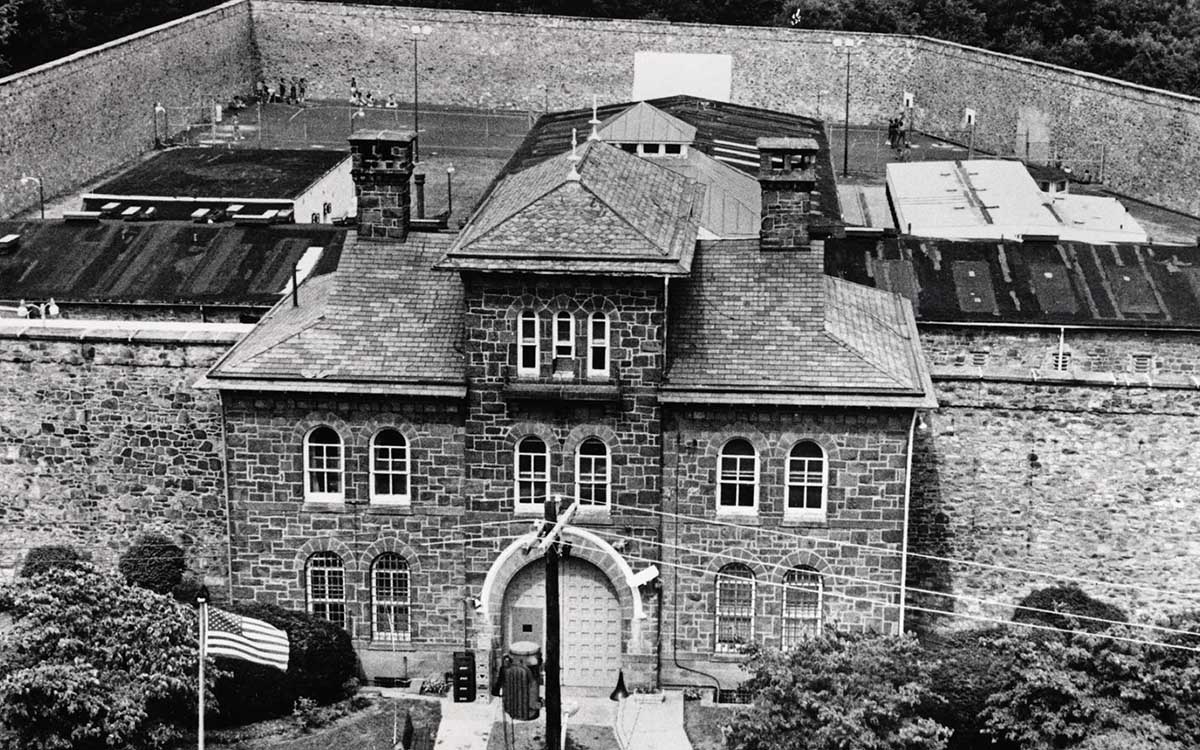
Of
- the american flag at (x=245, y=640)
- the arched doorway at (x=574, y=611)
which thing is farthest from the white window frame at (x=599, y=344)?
the american flag at (x=245, y=640)

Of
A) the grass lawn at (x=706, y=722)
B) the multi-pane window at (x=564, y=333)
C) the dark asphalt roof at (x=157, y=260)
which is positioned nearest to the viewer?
the grass lawn at (x=706, y=722)

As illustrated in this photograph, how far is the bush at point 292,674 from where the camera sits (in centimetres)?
3878

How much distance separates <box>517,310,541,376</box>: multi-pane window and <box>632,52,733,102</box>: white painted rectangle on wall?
65245mm

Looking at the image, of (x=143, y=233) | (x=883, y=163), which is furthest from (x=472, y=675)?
(x=883, y=163)

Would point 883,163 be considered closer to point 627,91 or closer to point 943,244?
point 627,91

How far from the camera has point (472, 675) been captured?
128ft

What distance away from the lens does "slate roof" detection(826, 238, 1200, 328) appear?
54.7 meters

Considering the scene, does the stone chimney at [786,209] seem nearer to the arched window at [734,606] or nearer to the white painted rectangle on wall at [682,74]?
the arched window at [734,606]

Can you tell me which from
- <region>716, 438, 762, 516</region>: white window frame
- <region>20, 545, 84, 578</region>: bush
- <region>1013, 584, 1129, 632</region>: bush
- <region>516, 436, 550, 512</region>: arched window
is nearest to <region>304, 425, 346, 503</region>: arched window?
<region>516, 436, 550, 512</region>: arched window

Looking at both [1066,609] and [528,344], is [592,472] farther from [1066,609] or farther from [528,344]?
[1066,609]

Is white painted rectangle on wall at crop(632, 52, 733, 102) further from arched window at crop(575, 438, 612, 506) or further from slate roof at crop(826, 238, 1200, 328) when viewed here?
arched window at crop(575, 438, 612, 506)

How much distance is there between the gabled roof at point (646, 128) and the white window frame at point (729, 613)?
901 inches

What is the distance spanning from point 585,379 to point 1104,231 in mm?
30493

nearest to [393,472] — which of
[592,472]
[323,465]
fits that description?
[323,465]
